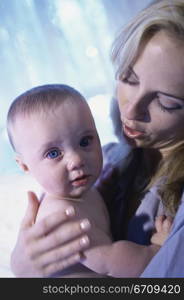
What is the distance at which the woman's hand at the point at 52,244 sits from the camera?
800mm

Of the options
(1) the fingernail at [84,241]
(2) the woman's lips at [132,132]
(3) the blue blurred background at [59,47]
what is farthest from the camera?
(3) the blue blurred background at [59,47]

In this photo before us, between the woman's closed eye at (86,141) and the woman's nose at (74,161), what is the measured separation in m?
0.03

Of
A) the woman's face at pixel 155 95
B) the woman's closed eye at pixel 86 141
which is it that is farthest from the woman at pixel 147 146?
the woman's closed eye at pixel 86 141

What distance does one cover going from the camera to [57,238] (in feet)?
2.66

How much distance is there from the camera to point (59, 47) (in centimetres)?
111

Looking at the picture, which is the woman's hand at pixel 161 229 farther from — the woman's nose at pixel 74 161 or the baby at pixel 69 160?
the woman's nose at pixel 74 161

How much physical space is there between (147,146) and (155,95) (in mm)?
148

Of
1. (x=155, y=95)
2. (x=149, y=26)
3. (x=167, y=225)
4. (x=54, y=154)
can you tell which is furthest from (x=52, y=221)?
(x=149, y=26)

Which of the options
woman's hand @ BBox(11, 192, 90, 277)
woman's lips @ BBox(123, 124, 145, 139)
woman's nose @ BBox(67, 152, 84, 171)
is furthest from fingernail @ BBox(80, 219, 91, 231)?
woman's lips @ BBox(123, 124, 145, 139)

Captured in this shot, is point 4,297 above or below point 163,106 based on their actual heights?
below

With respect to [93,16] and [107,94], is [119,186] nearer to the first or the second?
[107,94]

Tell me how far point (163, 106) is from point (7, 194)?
0.46 m

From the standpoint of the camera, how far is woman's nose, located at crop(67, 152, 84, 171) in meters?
0.82

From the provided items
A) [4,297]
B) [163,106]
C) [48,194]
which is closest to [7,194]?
[48,194]
